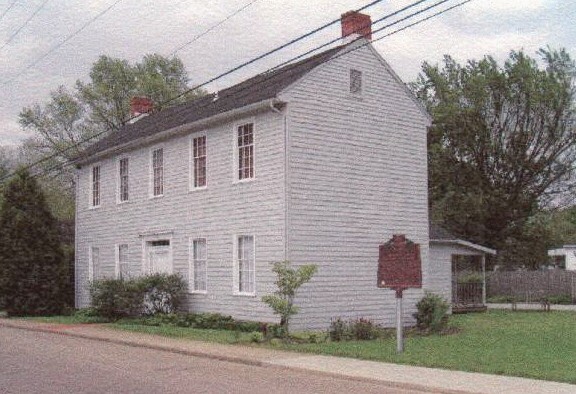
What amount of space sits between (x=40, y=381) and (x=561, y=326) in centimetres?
1658

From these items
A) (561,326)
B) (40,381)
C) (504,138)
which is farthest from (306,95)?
(504,138)

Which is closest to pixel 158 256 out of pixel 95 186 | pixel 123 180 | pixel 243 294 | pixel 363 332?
pixel 123 180

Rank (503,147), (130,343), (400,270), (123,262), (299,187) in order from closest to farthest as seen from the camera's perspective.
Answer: (400,270) → (130,343) → (299,187) → (123,262) → (503,147)

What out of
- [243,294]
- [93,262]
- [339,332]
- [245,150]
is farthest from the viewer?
[93,262]

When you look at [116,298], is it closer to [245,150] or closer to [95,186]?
[245,150]

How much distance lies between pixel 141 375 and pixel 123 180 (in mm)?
17990

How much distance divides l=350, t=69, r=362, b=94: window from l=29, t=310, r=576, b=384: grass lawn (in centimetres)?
762

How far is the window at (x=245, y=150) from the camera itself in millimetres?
23281

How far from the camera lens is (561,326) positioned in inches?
939

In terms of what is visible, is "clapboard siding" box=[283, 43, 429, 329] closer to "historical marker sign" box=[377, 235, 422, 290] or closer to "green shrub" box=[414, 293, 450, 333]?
"green shrub" box=[414, 293, 450, 333]

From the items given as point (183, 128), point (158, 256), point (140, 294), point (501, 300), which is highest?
point (183, 128)

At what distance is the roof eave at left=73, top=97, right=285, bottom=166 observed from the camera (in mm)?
22066

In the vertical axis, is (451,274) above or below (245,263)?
below

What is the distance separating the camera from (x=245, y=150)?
2356cm
